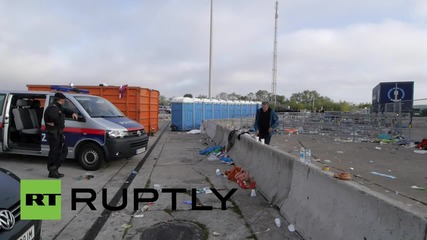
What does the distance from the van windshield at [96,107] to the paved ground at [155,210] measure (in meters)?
1.47

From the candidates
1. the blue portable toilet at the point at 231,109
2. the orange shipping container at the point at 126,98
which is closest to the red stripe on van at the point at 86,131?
the orange shipping container at the point at 126,98

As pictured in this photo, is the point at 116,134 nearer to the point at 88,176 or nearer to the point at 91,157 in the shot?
the point at 91,157

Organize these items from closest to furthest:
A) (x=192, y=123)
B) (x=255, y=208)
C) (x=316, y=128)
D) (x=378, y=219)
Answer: (x=378, y=219), (x=255, y=208), (x=316, y=128), (x=192, y=123)

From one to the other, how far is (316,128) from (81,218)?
1811 centimetres

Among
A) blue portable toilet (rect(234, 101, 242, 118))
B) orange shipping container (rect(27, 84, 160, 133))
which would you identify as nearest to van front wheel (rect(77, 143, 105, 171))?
orange shipping container (rect(27, 84, 160, 133))

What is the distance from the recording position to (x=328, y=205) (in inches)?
146

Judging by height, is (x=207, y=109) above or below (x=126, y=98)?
below

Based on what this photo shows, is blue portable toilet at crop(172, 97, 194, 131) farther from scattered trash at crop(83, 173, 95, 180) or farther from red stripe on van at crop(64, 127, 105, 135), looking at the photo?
scattered trash at crop(83, 173, 95, 180)

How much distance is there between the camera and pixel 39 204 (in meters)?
3.22

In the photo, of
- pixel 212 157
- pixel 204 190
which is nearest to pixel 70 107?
pixel 212 157

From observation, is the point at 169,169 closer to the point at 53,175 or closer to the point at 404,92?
the point at 53,175

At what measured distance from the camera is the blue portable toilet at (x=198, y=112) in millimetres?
23844

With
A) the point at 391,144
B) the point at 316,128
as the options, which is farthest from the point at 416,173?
the point at 316,128

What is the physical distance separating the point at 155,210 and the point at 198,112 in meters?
19.4
